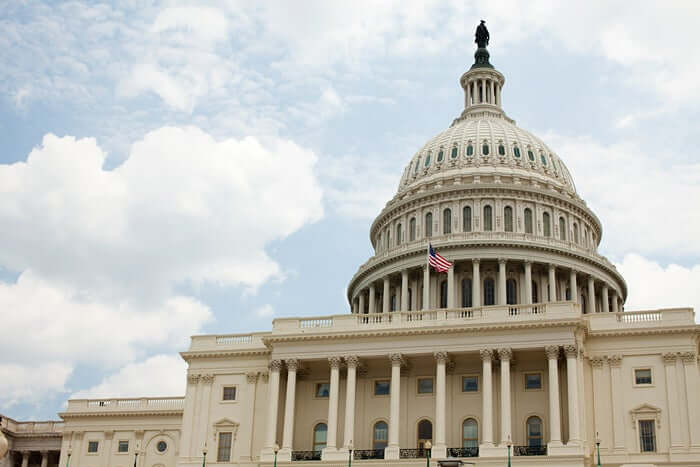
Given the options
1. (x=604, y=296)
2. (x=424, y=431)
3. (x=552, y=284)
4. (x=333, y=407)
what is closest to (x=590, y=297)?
(x=604, y=296)

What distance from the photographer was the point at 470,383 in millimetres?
67250

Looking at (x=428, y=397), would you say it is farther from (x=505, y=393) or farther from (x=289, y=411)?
(x=289, y=411)

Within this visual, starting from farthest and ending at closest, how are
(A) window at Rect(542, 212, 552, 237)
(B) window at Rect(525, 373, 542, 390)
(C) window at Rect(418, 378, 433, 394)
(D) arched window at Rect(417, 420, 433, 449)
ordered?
(A) window at Rect(542, 212, 552, 237)
(C) window at Rect(418, 378, 433, 394)
(D) arched window at Rect(417, 420, 433, 449)
(B) window at Rect(525, 373, 542, 390)

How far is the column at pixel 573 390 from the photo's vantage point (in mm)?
60156

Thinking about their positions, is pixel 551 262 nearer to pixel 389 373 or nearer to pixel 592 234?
pixel 592 234

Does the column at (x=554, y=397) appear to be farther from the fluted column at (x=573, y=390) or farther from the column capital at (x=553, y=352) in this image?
the fluted column at (x=573, y=390)

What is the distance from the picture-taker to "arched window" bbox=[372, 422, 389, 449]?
220 feet

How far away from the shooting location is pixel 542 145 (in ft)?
343

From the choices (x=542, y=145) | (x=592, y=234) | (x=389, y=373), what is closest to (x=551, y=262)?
(x=592, y=234)

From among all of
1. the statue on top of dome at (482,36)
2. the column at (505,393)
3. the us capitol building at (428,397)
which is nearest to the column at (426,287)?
the us capitol building at (428,397)

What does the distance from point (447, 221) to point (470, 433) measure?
33160 mm

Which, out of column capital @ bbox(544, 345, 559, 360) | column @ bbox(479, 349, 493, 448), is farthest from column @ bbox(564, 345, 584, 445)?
column @ bbox(479, 349, 493, 448)

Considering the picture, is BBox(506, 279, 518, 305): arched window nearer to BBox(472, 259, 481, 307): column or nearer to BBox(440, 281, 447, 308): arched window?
BBox(472, 259, 481, 307): column

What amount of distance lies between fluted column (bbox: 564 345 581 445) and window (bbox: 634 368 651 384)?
4.84 m
